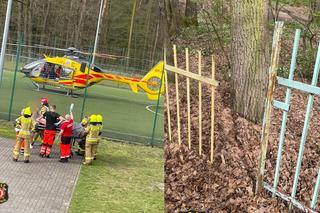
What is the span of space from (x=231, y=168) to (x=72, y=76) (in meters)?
12.0

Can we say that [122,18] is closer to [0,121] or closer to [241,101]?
[0,121]

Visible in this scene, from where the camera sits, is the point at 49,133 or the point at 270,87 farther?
the point at 49,133

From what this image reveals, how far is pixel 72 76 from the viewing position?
18.4 meters

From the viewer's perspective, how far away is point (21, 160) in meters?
11.1

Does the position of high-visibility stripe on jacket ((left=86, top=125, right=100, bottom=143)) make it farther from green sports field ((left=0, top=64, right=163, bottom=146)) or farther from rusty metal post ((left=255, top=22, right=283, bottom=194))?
rusty metal post ((left=255, top=22, right=283, bottom=194))

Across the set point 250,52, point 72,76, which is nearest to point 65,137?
point 250,52

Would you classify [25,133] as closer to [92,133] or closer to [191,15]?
[92,133]

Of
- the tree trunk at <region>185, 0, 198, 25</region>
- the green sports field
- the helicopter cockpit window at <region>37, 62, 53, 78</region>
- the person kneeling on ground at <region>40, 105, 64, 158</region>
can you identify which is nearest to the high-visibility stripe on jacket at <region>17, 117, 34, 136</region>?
the person kneeling on ground at <region>40, 105, 64, 158</region>

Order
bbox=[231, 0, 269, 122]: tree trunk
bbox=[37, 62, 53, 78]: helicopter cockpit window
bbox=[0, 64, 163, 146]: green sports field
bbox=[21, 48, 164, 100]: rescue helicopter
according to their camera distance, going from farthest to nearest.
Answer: bbox=[37, 62, 53, 78]: helicopter cockpit window → bbox=[21, 48, 164, 100]: rescue helicopter → bbox=[0, 64, 163, 146]: green sports field → bbox=[231, 0, 269, 122]: tree trunk

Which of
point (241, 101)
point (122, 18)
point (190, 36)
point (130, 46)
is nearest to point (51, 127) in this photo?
point (241, 101)

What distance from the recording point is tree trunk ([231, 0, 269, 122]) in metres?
8.48

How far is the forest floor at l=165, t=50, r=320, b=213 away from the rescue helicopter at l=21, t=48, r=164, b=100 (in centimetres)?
695

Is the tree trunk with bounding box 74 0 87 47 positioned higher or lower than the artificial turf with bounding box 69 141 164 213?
higher

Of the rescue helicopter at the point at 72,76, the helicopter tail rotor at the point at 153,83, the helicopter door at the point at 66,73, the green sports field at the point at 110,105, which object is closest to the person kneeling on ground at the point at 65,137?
the green sports field at the point at 110,105
